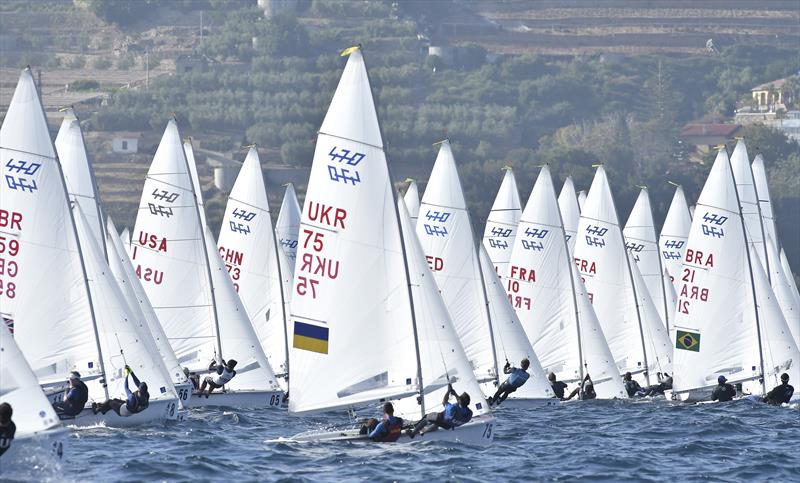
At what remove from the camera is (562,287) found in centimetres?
4716

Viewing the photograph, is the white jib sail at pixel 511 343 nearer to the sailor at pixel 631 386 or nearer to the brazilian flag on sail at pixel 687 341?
the brazilian flag on sail at pixel 687 341

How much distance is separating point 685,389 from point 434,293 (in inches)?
518

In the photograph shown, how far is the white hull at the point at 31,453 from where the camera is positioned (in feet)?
81.0

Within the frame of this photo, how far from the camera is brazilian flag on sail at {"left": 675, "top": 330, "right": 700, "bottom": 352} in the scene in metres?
43.2

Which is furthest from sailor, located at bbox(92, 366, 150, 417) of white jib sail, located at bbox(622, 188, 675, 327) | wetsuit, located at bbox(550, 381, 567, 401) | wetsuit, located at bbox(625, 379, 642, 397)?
white jib sail, located at bbox(622, 188, 675, 327)

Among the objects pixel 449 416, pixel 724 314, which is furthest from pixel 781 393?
pixel 449 416

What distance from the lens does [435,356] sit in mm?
31078

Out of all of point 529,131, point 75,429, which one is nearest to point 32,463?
point 75,429

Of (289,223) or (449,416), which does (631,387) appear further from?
(449,416)

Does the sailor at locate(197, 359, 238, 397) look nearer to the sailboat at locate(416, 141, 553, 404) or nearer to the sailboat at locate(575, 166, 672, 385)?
the sailboat at locate(416, 141, 553, 404)

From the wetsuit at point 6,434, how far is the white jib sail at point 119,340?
904 centimetres

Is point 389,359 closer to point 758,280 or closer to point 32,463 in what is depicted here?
point 32,463

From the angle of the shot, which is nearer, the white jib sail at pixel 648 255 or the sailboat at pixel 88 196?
the sailboat at pixel 88 196

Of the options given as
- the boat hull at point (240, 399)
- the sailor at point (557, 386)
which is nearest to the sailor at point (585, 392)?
the sailor at point (557, 386)
